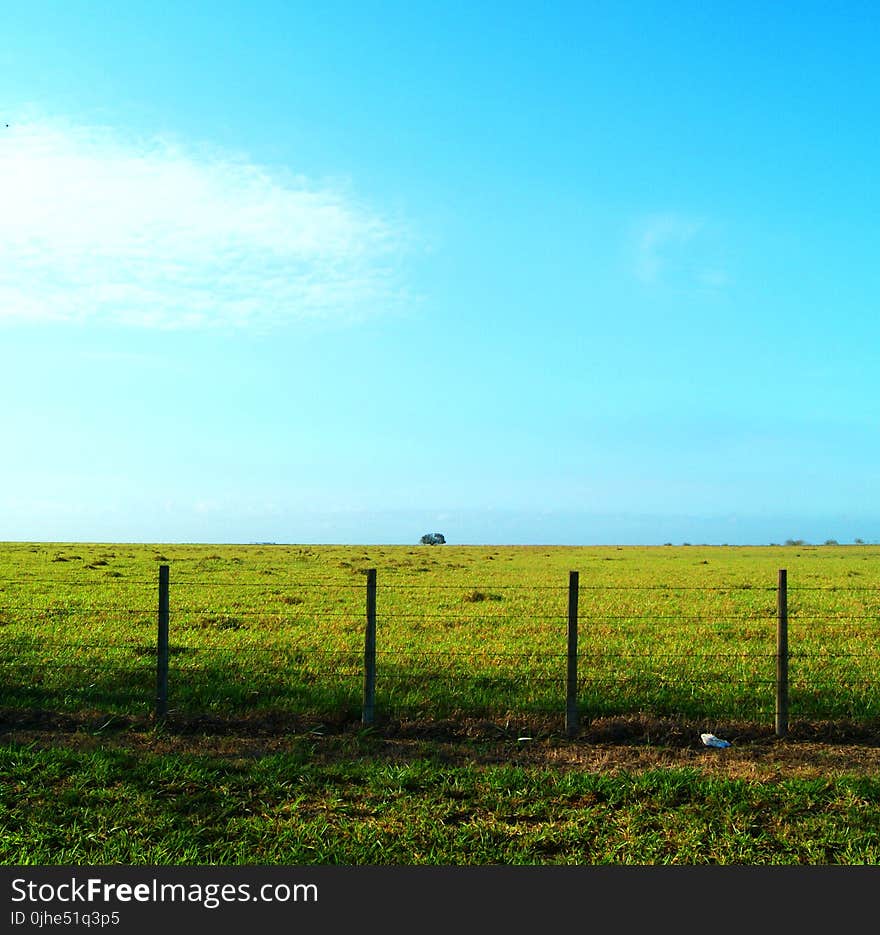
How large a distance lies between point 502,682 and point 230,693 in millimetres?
3996

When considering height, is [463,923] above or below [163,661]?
below

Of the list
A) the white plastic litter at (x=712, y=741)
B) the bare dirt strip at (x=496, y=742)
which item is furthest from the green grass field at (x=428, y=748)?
the white plastic litter at (x=712, y=741)

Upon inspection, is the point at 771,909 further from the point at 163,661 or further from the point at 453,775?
the point at 163,661

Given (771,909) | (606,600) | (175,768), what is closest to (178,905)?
(175,768)

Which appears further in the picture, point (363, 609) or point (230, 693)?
point (363, 609)

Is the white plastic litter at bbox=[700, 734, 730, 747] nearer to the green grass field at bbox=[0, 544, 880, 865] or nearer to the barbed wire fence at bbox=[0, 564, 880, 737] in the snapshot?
the green grass field at bbox=[0, 544, 880, 865]

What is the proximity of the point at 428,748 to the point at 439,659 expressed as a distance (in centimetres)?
520

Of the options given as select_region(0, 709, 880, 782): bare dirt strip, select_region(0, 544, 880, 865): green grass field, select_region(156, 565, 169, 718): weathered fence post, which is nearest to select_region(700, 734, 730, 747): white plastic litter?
select_region(0, 709, 880, 782): bare dirt strip

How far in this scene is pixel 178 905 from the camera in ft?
18.2

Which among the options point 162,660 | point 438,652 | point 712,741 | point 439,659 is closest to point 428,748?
point 712,741

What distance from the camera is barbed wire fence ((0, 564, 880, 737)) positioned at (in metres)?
10.7

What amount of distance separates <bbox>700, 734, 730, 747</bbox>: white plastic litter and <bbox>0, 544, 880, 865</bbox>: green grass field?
0.24 metres

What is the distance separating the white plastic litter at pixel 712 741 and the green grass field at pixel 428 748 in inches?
9.4

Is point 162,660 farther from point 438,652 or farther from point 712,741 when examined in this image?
point 712,741
